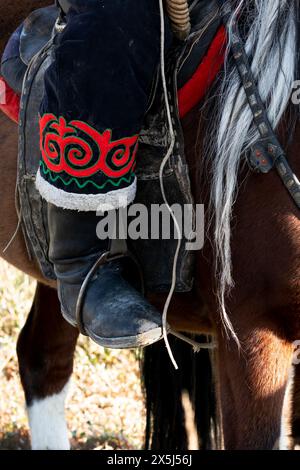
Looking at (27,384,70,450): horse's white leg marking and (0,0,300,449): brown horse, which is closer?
(0,0,300,449): brown horse

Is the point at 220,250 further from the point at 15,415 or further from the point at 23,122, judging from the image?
the point at 15,415

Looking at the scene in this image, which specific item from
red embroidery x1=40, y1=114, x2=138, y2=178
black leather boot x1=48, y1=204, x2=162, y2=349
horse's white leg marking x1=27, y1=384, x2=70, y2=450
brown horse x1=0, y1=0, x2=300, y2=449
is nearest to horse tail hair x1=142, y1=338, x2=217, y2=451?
horse's white leg marking x1=27, y1=384, x2=70, y2=450

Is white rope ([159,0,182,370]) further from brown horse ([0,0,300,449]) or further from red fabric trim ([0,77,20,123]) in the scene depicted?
red fabric trim ([0,77,20,123])

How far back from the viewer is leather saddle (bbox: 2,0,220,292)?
2271 millimetres

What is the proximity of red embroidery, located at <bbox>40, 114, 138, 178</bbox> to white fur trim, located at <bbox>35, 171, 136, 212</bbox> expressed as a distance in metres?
0.05

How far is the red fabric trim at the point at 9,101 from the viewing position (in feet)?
9.06

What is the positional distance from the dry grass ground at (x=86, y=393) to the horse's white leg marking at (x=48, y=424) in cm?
39

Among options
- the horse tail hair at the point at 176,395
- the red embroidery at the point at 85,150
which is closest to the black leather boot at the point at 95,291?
the red embroidery at the point at 85,150

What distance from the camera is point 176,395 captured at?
333 centimetres

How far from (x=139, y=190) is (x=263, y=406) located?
2.14ft

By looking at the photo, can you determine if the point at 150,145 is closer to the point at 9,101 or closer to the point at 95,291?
the point at 95,291

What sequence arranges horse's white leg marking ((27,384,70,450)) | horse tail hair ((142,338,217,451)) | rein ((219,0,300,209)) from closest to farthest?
rein ((219,0,300,209))
horse tail hair ((142,338,217,451))
horse's white leg marking ((27,384,70,450))

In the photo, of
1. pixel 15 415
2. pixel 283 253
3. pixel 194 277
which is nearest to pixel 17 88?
pixel 194 277

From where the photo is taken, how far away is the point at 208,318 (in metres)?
2.48
